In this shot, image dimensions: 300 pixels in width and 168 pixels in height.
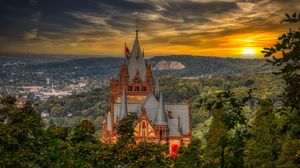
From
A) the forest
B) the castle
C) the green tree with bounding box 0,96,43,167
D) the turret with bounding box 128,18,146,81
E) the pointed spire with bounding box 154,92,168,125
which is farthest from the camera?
the turret with bounding box 128,18,146,81

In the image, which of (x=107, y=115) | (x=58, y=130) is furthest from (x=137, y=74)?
(x=58, y=130)

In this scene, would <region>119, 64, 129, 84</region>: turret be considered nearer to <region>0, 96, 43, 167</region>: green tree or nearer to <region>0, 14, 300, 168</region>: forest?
<region>0, 14, 300, 168</region>: forest

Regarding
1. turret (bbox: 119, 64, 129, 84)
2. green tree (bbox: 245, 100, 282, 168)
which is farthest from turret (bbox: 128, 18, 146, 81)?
green tree (bbox: 245, 100, 282, 168)

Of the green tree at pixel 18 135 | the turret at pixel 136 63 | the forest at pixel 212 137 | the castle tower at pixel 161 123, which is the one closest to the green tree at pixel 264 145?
the forest at pixel 212 137

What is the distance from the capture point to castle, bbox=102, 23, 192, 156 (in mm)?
78812

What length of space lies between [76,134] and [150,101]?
37.5 m

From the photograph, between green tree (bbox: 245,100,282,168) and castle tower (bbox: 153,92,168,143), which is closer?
green tree (bbox: 245,100,282,168)

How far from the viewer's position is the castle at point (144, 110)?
78.8 metres

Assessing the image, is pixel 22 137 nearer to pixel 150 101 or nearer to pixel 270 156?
pixel 270 156

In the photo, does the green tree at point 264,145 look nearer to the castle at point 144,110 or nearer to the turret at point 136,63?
the castle at point 144,110

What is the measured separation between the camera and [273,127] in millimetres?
56156

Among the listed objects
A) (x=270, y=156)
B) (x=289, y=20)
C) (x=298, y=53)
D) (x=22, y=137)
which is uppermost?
(x=289, y=20)

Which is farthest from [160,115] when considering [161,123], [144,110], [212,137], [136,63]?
[136,63]

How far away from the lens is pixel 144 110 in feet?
256
